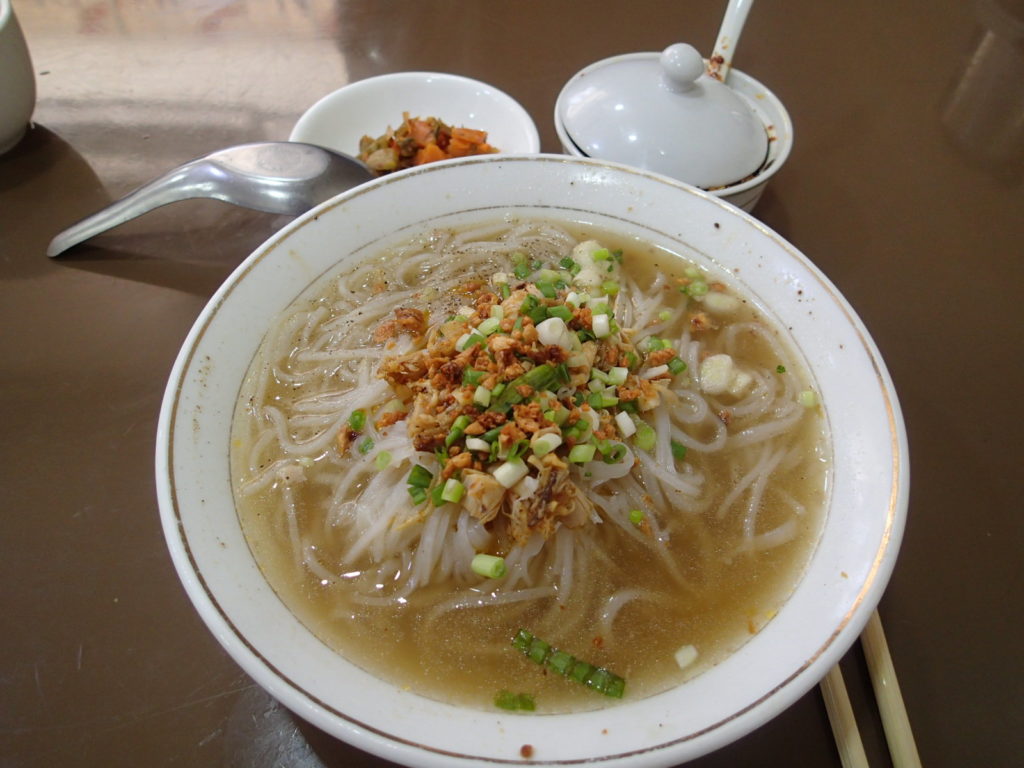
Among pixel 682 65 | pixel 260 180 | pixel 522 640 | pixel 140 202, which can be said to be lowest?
pixel 522 640

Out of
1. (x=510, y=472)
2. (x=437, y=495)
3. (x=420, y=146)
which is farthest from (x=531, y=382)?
(x=420, y=146)

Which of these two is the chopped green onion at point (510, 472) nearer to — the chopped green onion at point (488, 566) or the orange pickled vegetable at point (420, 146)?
the chopped green onion at point (488, 566)

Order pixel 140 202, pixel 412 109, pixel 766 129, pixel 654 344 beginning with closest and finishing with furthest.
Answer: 1. pixel 654 344
2. pixel 140 202
3. pixel 766 129
4. pixel 412 109

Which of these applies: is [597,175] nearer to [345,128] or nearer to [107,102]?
[345,128]

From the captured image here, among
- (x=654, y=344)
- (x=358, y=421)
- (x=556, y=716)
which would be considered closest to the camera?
(x=556, y=716)

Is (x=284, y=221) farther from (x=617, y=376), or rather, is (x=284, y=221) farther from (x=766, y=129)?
(x=766, y=129)

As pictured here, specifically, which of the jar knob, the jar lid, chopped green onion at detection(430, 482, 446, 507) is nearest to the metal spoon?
the jar lid
